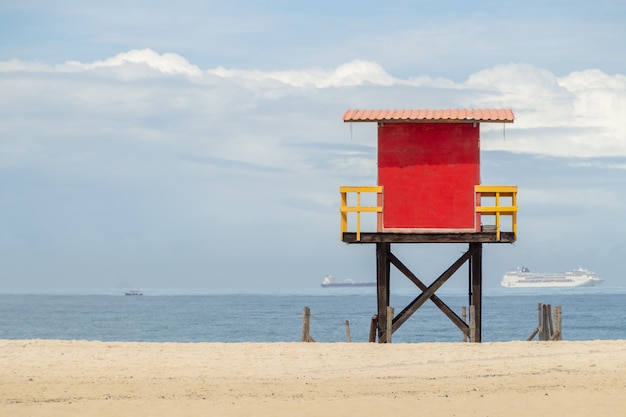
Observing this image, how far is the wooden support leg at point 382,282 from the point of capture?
29.5 metres

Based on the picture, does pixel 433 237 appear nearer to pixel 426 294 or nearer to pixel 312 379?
pixel 426 294

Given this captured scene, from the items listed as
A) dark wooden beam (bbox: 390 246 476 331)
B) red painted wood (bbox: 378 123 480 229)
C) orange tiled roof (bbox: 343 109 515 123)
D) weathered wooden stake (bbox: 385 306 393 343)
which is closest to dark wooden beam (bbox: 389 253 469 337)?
dark wooden beam (bbox: 390 246 476 331)

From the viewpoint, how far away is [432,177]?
92.8ft

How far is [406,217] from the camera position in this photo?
92.9 ft

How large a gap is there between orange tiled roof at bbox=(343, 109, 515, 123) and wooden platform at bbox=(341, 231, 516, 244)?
3.21 metres

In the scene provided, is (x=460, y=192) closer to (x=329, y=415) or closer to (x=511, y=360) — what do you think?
(x=511, y=360)

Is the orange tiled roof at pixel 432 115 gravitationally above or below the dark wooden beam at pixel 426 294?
above

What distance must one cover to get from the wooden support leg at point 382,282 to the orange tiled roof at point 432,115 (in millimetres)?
3834

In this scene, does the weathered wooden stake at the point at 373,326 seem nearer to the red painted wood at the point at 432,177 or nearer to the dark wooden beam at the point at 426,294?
the dark wooden beam at the point at 426,294

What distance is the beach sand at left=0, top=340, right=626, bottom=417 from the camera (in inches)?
687

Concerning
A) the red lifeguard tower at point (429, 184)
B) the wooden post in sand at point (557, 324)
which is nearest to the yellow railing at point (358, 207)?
Answer: the red lifeguard tower at point (429, 184)

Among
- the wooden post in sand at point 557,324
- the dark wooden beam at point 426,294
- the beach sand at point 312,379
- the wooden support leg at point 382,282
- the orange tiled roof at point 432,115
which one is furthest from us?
the wooden post in sand at point 557,324

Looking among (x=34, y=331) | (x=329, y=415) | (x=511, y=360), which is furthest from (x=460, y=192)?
(x=34, y=331)

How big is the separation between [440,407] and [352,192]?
11.6m
